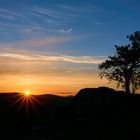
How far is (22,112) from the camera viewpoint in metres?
42.3

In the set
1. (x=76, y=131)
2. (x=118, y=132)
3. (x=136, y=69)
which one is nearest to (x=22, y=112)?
(x=76, y=131)

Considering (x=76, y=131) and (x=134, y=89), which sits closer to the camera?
(x=76, y=131)

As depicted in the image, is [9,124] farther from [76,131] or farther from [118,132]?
[118,132]

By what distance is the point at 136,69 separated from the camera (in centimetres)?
6378

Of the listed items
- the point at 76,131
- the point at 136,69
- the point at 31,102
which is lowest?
the point at 76,131

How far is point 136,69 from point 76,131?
106 ft

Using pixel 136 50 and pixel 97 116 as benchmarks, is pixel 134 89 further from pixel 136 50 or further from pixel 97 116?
pixel 97 116

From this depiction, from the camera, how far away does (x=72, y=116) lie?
43312mm

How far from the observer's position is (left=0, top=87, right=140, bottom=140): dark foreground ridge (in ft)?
112

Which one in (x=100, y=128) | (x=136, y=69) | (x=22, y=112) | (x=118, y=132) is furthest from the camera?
(x=136, y=69)

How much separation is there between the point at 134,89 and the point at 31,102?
2396cm

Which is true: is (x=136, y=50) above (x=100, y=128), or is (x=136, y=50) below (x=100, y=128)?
above

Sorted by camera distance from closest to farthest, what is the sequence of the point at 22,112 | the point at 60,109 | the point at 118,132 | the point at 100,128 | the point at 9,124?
1. the point at 118,132
2. the point at 100,128
3. the point at 9,124
4. the point at 22,112
5. the point at 60,109

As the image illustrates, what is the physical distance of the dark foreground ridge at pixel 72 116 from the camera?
1344 inches
